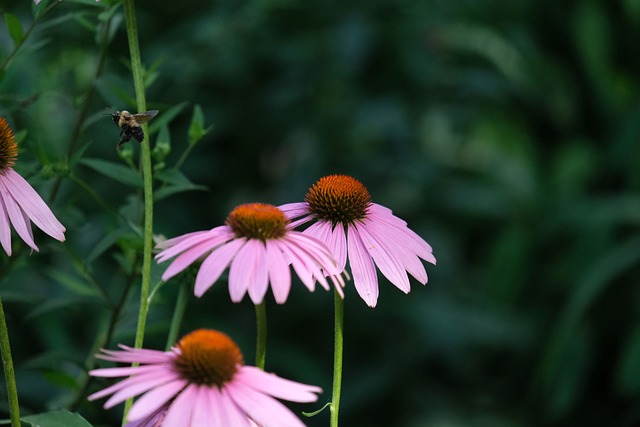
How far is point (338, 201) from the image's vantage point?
51 cm

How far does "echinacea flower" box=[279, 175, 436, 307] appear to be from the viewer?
18.2 inches

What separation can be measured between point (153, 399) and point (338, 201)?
0.21 m

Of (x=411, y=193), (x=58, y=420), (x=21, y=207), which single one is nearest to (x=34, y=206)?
(x=21, y=207)

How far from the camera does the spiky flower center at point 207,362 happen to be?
0.36 m

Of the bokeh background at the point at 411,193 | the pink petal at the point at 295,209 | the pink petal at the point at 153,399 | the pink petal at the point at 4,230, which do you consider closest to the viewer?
the pink petal at the point at 153,399

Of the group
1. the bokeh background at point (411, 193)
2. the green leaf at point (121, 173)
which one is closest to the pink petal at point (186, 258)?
the green leaf at point (121, 173)

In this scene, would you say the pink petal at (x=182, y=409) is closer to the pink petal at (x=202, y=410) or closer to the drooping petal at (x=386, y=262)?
the pink petal at (x=202, y=410)

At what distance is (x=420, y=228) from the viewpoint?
1755 millimetres

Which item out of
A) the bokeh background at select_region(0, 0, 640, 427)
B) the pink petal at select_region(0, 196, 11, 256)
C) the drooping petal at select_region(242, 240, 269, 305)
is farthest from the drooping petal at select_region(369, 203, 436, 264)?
the bokeh background at select_region(0, 0, 640, 427)

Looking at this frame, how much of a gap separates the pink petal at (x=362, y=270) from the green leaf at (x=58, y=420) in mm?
148

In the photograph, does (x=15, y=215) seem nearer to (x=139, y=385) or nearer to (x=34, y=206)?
(x=34, y=206)

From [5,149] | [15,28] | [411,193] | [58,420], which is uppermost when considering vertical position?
[411,193]

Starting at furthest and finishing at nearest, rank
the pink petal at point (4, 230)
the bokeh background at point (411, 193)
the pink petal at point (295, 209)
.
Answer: the bokeh background at point (411, 193) < the pink petal at point (295, 209) < the pink petal at point (4, 230)

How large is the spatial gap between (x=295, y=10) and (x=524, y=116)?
27.3 inches
